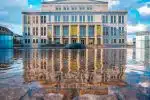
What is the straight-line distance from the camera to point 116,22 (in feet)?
218

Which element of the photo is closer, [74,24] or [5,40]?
[5,40]

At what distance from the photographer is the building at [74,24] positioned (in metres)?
62.9

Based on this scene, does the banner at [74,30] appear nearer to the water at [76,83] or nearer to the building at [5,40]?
the building at [5,40]

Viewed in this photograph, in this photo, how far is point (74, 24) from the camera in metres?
63.5

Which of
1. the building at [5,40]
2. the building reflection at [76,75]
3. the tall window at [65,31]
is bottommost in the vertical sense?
the building reflection at [76,75]

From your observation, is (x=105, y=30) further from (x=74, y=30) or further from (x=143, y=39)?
(x=143, y=39)

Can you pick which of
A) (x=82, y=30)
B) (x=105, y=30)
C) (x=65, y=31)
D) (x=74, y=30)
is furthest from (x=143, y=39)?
(x=65, y=31)

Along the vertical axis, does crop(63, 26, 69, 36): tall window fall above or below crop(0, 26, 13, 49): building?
above

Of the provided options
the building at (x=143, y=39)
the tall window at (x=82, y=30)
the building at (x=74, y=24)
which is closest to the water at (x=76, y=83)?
the building at (x=143, y=39)

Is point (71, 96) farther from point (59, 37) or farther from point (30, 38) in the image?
point (30, 38)

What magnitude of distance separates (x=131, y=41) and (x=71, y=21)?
18.2 metres

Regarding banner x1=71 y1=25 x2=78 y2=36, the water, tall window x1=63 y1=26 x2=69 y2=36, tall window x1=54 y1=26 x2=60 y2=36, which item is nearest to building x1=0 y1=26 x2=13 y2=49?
tall window x1=54 y1=26 x2=60 y2=36

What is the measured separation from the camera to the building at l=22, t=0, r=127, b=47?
206 feet

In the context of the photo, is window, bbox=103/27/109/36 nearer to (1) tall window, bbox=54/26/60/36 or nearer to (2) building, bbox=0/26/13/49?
(1) tall window, bbox=54/26/60/36
